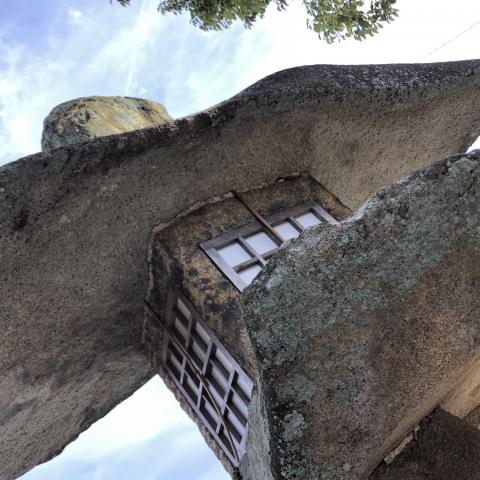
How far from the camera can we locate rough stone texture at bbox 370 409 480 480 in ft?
5.78

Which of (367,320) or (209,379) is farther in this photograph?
(209,379)

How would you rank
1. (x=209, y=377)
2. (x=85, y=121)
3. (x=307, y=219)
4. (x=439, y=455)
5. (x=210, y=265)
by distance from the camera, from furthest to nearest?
(x=85, y=121)
(x=307, y=219)
(x=209, y=377)
(x=210, y=265)
(x=439, y=455)

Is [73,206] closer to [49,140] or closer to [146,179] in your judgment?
[146,179]

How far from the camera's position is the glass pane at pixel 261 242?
442 cm

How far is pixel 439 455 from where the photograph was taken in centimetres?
182

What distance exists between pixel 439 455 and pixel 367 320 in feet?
2.17

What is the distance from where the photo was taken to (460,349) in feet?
5.51

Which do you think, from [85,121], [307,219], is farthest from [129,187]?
[307,219]

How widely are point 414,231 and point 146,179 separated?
9.19ft

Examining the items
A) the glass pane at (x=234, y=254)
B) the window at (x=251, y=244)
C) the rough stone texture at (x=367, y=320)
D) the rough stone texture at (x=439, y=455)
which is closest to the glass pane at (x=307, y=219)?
the window at (x=251, y=244)

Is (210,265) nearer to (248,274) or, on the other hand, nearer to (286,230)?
(248,274)

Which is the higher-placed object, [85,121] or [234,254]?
[85,121]

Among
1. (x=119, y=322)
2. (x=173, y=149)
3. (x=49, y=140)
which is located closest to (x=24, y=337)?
(x=119, y=322)

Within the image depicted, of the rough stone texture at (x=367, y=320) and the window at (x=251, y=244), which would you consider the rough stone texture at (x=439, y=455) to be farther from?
the window at (x=251, y=244)
